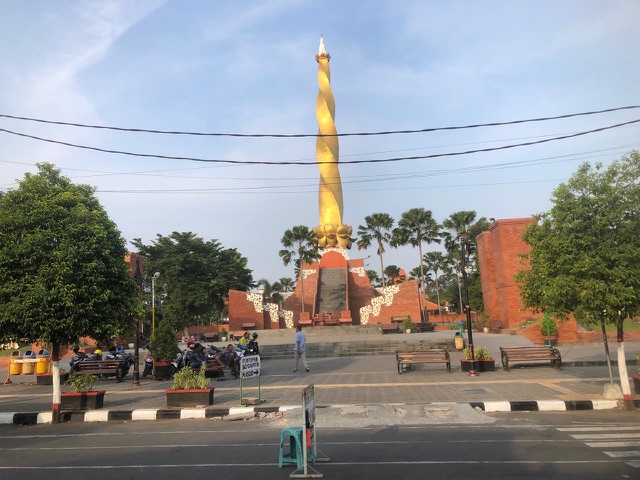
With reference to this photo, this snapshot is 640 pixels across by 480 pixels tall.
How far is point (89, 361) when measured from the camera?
55.6 feet

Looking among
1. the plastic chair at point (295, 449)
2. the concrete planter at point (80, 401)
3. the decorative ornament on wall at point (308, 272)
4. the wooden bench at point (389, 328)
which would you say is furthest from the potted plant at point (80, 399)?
the decorative ornament on wall at point (308, 272)

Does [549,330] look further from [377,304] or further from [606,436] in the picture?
[377,304]

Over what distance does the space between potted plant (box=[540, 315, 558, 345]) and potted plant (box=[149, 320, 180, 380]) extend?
14.1 m

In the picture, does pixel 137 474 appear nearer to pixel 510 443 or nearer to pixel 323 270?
pixel 510 443

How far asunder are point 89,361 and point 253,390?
7.15 metres

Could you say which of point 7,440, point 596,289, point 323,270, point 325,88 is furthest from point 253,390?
point 325,88

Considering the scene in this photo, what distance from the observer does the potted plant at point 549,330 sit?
787 inches

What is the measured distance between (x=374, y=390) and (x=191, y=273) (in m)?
39.9

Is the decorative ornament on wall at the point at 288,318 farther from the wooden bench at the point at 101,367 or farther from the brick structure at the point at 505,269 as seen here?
the wooden bench at the point at 101,367

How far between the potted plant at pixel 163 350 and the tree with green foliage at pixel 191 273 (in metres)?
30.8

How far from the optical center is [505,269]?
1160 inches

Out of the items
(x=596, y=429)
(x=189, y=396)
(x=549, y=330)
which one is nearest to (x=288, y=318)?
(x=549, y=330)

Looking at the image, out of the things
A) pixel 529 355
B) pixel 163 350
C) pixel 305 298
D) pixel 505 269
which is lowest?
pixel 529 355

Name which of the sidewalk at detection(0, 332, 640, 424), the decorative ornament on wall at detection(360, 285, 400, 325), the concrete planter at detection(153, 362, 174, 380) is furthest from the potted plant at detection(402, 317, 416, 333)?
the concrete planter at detection(153, 362, 174, 380)
